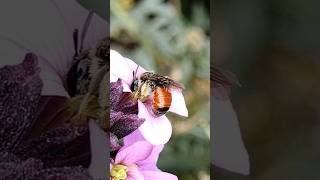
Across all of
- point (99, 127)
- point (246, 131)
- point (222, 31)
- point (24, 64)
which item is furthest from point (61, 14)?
point (246, 131)

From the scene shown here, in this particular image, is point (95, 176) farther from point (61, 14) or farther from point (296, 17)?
point (296, 17)

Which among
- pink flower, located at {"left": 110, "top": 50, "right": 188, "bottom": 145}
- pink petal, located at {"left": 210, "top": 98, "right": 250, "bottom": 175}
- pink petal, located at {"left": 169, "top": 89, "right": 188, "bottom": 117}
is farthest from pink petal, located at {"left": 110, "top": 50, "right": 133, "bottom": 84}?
pink petal, located at {"left": 210, "top": 98, "right": 250, "bottom": 175}

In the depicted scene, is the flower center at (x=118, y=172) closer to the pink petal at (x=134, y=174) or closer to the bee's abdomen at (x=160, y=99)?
the pink petal at (x=134, y=174)

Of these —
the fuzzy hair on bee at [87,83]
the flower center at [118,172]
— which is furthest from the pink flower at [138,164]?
the fuzzy hair on bee at [87,83]

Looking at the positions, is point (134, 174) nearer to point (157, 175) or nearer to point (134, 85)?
point (157, 175)

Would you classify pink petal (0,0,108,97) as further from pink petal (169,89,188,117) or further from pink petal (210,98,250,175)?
pink petal (210,98,250,175)

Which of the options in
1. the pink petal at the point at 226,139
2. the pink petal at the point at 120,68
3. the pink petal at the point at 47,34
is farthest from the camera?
the pink petal at the point at 226,139
